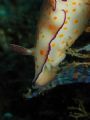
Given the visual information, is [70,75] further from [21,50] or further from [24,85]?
[24,85]

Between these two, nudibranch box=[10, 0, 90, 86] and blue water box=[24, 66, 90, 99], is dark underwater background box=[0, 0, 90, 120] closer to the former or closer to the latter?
blue water box=[24, 66, 90, 99]

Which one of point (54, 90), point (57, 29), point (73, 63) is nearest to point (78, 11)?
point (57, 29)

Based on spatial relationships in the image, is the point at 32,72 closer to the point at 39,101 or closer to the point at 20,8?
the point at 39,101

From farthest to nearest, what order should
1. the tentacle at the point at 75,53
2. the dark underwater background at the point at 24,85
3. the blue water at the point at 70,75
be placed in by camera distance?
the dark underwater background at the point at 24,85, the blue water at the point at 70,75, the tentacle at the point at 75,53

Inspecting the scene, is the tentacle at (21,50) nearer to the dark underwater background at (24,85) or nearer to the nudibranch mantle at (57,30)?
the nudibranch mantle at (57,30)

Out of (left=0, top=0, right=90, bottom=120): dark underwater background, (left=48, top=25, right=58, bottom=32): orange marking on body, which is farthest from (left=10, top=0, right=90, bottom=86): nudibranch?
(left=0, top=0, right=90, bottom=120): dark underwater background

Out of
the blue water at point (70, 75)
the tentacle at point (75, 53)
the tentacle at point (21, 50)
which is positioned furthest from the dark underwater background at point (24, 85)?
the tentacle at point (75, 53)

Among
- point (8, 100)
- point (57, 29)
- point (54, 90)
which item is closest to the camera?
point (57, 29)
